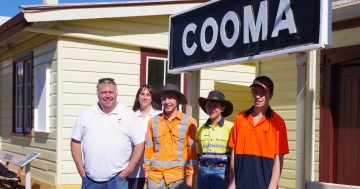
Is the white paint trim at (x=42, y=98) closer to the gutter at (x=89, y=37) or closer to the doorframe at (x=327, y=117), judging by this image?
the gutter at (x=89, y=37)

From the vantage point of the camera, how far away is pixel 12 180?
377 inches

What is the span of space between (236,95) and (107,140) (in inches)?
201

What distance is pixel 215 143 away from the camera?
484 cm

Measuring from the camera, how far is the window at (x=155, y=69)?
29.4 feet

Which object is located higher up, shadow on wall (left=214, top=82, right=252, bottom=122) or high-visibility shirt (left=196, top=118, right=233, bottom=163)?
shadow on wall (left=214, top=82, right=252, bottom=122)

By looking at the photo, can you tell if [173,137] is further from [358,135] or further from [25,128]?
[25,128]

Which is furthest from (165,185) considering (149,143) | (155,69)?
(155,69)

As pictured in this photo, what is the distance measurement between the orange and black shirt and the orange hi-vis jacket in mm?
868

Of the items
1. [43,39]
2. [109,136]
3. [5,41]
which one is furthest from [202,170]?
[5,41]

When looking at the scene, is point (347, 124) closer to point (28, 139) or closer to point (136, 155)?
point (136, 155)

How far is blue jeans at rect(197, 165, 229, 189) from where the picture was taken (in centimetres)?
478

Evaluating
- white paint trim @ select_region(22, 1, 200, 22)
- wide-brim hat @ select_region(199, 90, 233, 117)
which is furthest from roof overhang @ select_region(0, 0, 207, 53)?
wide-brim hat @ select_region(199, 90, 233, 117)

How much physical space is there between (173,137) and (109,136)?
645 mm

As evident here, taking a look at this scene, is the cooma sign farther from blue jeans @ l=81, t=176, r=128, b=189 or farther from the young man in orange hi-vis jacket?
blue jeans @ l=81, t=176, r=128, b=189
